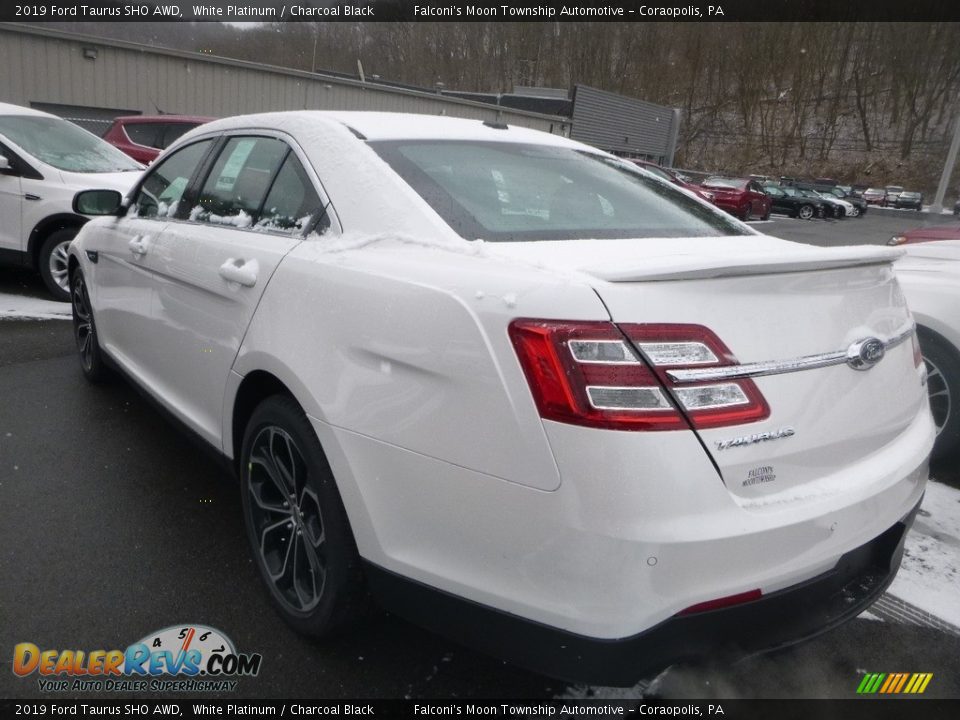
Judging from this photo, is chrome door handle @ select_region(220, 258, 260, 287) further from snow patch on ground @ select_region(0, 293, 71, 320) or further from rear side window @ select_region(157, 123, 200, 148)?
rear side window @ select_region(157, 123, 200, 148)

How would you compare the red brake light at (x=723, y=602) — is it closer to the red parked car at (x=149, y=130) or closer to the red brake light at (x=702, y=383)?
the red brake light at (x=702, y=383)

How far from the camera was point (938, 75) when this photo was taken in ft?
181

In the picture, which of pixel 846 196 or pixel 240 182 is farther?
pixel 846 196

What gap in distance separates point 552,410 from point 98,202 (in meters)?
3.10

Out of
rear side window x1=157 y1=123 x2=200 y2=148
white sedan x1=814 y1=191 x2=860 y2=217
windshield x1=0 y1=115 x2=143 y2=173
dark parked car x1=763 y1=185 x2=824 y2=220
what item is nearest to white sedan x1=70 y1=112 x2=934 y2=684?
windshield x1=0 y1=115 x2=143 y2=173

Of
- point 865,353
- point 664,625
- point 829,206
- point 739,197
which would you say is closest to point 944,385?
point 865,353

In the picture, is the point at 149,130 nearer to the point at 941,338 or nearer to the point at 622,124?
the point at 941,338

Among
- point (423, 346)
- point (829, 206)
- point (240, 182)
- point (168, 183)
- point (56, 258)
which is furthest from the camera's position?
point (829, 206)

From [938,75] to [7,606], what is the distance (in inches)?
2680

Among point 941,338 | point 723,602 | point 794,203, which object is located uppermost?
point 941,338

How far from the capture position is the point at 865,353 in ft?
5.70

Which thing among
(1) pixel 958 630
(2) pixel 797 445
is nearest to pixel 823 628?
(2) pixel 797 445

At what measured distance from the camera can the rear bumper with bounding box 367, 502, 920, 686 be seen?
1.49m

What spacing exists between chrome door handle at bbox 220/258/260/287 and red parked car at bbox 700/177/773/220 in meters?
22.5
